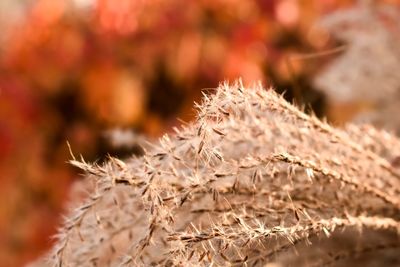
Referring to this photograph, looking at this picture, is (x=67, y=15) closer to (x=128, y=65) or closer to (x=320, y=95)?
(x=128, y=65)

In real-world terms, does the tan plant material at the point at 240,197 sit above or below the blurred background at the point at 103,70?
above

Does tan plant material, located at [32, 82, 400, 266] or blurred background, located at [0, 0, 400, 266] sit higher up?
tan plant material, located at [32, 82, 400, 266]

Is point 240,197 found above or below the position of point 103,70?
above

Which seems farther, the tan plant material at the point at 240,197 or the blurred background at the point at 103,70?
the blurred background at the point at 103,70

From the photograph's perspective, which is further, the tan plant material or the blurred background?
the blurred background

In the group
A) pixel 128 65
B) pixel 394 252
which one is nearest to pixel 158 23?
pixel 128 65
